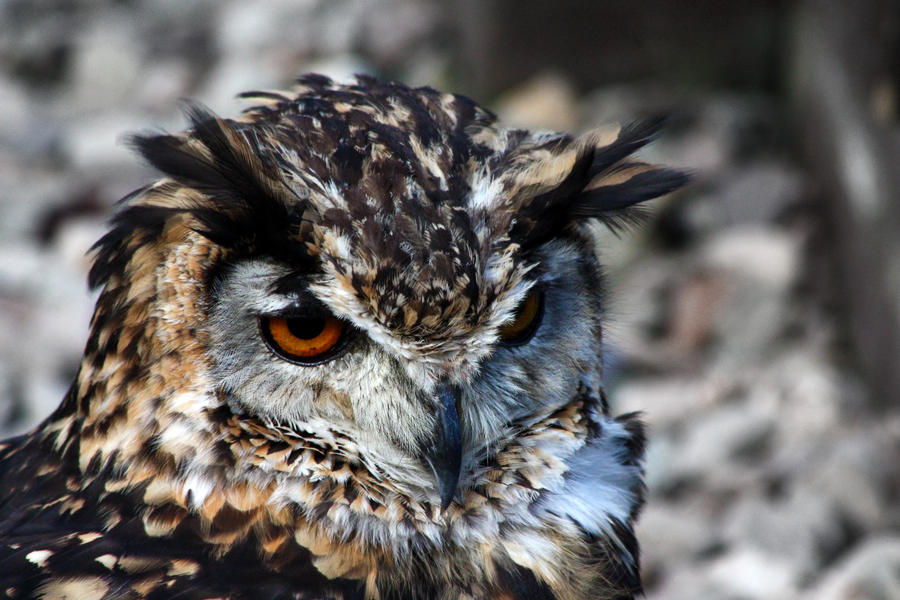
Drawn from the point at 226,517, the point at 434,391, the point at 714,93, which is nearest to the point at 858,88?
the point at 714,93

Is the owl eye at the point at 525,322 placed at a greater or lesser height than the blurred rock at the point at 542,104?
lesser

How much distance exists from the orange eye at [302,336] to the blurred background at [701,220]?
0.62 m

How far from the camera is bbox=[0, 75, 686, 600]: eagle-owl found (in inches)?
63.0

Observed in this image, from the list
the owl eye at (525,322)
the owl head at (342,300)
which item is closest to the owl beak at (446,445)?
the owl head at (342,300)

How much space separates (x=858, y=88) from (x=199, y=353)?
323 centimetres

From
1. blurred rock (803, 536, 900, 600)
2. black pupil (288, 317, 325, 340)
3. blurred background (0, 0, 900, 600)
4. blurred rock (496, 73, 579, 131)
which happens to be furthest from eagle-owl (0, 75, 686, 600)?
blurred rock (496, 73, 579, 131)

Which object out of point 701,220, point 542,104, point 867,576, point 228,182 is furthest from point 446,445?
point 542,104

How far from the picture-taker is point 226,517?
168 centimetres

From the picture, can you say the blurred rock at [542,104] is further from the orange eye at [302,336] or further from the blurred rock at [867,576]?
the orange eye at [302,336]

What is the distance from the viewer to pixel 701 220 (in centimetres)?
457

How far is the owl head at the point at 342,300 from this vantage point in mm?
1596

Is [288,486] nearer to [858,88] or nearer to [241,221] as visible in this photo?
[241,221]

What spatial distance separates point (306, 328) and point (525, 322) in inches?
14.8

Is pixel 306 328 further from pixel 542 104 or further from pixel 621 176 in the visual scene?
pixel 542 104
